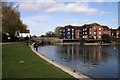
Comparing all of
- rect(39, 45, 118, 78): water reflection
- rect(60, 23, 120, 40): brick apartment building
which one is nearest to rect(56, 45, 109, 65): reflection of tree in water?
rect(39, 45, 118, 78): water reflection

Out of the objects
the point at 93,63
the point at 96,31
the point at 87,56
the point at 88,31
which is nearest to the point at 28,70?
the point at 93,63

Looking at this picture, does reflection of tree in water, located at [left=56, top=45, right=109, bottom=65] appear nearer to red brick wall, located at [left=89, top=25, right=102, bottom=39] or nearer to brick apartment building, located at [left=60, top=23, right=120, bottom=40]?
red brick wall, located at [left=89, top=25, right=102, bottom=39]

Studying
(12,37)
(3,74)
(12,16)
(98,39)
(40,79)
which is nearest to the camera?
(40,79)

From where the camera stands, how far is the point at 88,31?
165 m

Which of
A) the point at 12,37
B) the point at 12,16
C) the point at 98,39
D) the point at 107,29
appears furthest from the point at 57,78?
the point at 107,29

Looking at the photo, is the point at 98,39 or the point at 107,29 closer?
the point at 98,39

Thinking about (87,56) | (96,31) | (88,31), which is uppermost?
(88,31)

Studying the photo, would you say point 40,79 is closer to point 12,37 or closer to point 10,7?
point 10,7

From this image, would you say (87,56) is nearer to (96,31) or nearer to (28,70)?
(28,70)

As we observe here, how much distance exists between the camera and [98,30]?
161 meters

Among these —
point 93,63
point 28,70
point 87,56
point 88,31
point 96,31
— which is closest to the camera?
point 28,70

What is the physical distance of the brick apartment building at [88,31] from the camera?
16100 cm

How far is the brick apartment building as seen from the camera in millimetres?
161000

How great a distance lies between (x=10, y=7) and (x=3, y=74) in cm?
5238
